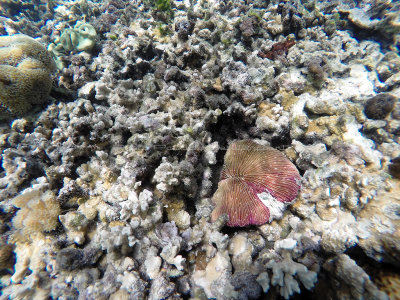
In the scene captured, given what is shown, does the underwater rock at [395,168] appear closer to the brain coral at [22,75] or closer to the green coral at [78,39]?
the brain coral at [22,75]

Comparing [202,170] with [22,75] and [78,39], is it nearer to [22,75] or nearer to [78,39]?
[22,75]

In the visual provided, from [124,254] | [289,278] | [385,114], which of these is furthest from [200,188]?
[385,114]

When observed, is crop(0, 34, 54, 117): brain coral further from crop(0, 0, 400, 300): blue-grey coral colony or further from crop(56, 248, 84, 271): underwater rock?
crop(56, 248, 84, 271): underwater rock

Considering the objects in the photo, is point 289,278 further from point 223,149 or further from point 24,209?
point 24,209

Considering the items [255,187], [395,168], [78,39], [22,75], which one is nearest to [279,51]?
[395,168]

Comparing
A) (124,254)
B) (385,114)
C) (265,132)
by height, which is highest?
(385,114)

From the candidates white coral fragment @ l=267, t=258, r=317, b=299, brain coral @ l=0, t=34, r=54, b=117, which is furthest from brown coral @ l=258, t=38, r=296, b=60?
brain coral @ l=0, t=34, r=54, b=117

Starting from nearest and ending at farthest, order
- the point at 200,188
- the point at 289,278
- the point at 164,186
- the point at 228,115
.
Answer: the point at 289,278 → the point at 164,186 → the point at 200,188 → the point at 228,115
